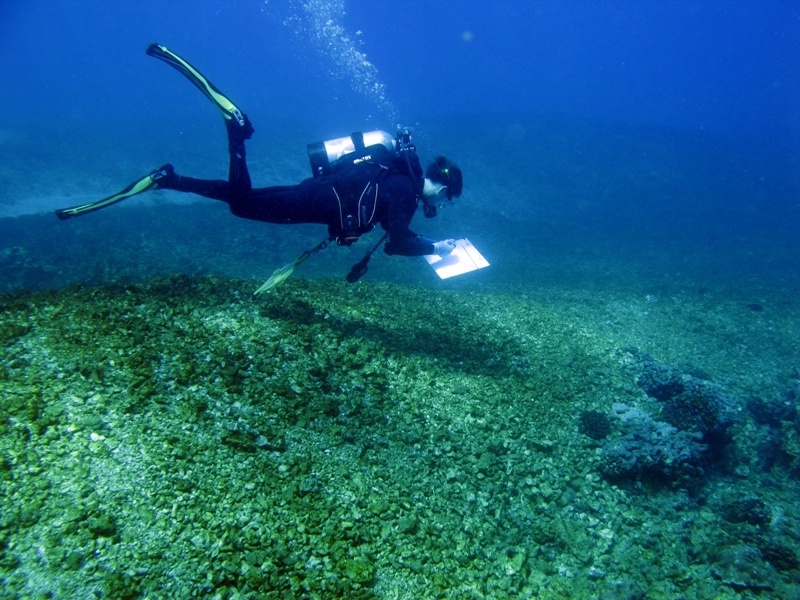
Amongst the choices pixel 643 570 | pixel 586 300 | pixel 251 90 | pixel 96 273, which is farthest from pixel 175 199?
pixel 251 90

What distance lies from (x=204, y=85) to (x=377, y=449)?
545 cm

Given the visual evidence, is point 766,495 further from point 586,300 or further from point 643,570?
point 586,300

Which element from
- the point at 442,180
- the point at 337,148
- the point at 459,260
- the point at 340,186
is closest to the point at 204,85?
the point at 337,148

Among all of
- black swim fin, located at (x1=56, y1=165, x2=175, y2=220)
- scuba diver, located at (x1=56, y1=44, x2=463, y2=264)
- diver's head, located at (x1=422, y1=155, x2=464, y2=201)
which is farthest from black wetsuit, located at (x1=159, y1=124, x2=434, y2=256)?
diver's head, located at (x1=422, y1=155, x2=464, y2=201)

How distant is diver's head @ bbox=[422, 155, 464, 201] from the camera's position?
6117 millimetres

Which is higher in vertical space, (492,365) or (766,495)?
(492,365)

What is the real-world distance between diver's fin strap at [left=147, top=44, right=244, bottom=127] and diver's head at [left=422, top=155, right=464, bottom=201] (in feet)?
8.91

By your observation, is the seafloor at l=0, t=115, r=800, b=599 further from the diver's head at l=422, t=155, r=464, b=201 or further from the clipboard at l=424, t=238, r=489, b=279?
the diver's head at l=422, t=155, r=464, b=201

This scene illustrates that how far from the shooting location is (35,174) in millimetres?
24422

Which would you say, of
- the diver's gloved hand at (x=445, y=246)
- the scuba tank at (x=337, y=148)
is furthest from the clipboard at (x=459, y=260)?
the scuba tank at (x=337, y=148)

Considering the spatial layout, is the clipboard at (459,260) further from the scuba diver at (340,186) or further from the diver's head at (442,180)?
the diver's head at (442,180)

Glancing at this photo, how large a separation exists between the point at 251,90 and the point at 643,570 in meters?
74.7

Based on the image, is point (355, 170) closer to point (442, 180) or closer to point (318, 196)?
point (318, 196)

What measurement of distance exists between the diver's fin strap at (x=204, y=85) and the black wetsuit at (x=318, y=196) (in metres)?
0.21
